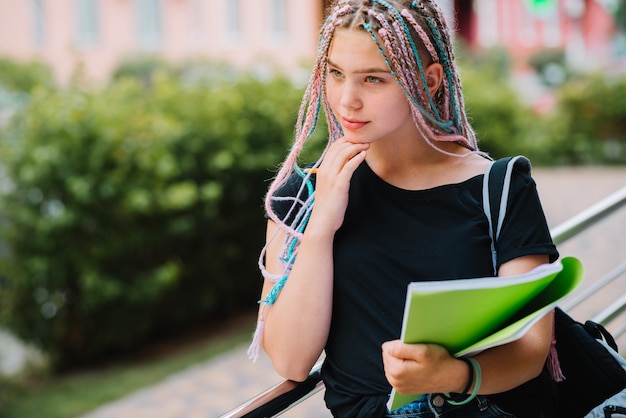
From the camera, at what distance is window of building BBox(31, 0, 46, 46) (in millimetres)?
23734

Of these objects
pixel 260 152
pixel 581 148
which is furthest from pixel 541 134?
pixel 260 152

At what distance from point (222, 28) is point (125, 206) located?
70.6 feet

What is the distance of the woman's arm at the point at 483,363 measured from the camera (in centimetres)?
118

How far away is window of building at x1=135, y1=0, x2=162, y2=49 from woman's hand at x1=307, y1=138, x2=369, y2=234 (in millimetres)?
25161

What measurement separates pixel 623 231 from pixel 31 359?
4856 millimetres

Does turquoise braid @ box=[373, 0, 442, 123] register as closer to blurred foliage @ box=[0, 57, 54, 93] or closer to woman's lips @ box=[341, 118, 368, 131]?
woman's lips @ box=[341, 118, 368, 131]

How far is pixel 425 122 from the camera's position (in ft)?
4.70

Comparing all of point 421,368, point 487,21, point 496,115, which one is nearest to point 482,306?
point 421,368

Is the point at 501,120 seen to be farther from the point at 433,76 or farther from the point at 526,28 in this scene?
the point at 526,28

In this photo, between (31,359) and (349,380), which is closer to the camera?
(349,380)

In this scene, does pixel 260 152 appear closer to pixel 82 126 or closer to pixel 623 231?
pixel 82 126

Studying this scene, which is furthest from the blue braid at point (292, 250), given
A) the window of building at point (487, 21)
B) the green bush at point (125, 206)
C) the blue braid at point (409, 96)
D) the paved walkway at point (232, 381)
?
the window of building at point (487, 21)

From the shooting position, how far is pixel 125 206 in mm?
5887

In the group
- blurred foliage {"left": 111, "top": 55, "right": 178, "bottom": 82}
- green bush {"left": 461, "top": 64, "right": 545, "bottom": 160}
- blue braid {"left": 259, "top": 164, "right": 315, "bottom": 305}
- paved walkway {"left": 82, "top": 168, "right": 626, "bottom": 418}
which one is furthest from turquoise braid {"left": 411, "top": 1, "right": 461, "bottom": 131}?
blurred foliage {"left": 111, "top": 55, "right": 178, "bottom": 82}
